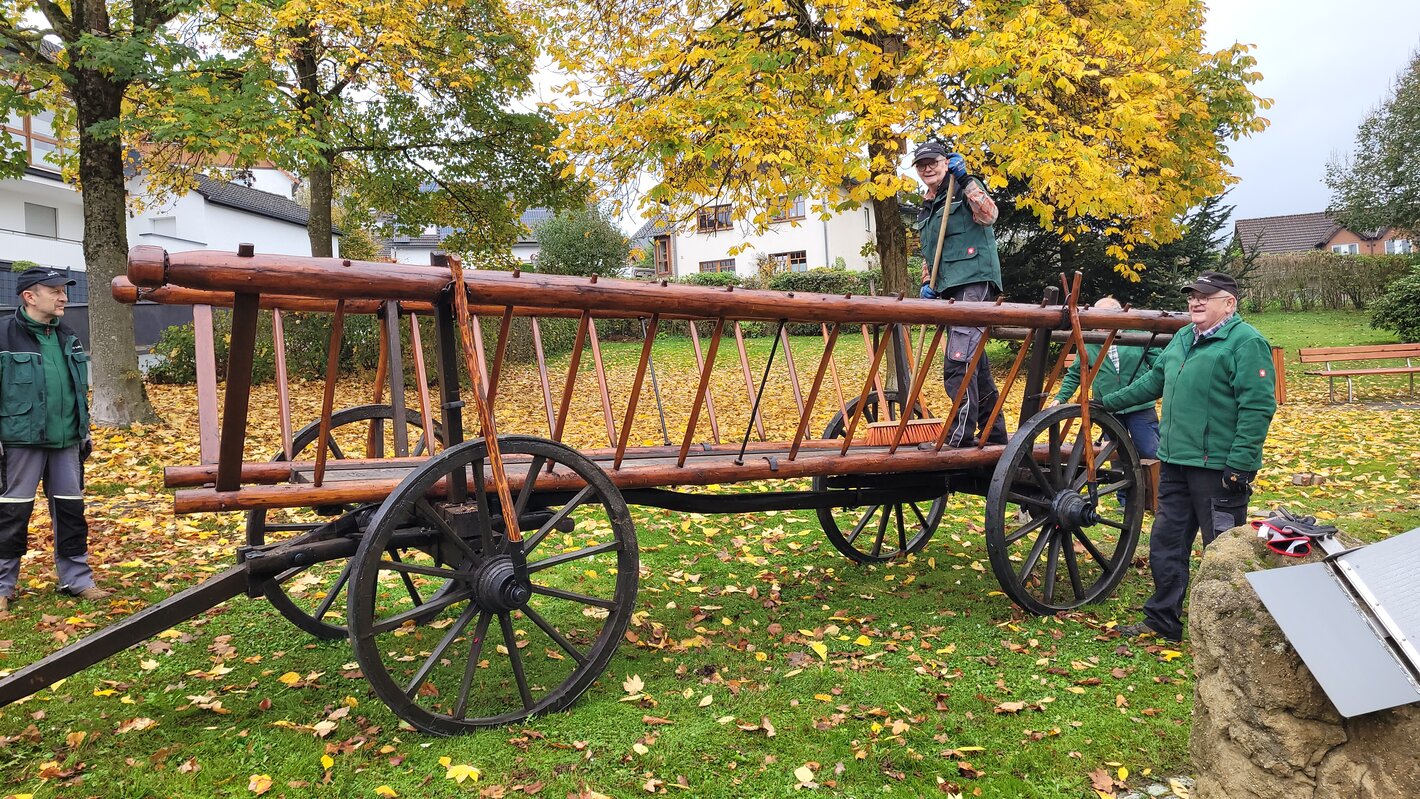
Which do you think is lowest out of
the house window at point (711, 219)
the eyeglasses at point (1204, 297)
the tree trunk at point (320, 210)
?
the eyeglasses at point (1204, 297)

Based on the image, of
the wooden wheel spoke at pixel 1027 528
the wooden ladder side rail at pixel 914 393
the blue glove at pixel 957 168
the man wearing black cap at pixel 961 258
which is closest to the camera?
the wooden ladder side rail at pixel 914 393

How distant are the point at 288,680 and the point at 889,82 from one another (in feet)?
26.3

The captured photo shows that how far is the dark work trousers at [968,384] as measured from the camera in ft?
15.0

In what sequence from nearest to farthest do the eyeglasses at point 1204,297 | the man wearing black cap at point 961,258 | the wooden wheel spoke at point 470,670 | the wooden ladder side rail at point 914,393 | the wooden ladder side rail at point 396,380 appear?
1. the wooden wheel spoke at point 470,670
2. the wooden ladder side rail at point 396,380
3. the eyeglasses at point 1204,297
4. the wooden ladder side rail at point 914,393
5. the man wearing black cap at point 961,258

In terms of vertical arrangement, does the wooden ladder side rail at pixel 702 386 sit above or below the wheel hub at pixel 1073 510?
above

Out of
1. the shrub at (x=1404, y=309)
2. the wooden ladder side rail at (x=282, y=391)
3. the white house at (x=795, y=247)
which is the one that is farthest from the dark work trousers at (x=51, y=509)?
the white house at (x=795, y=247)

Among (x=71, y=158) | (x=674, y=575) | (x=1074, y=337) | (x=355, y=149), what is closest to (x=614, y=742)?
(x=674, y=575)

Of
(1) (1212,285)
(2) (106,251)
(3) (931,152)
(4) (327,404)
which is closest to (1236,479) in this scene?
(1) (1212,285)

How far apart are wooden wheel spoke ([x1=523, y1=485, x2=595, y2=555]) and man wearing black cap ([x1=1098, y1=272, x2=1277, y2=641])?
9.34 feet

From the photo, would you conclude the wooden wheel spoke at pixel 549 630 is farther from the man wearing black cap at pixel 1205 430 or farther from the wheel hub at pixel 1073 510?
the man wearing black cap at pixel 1205 430

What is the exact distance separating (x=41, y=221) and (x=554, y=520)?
Answer: 3276cm

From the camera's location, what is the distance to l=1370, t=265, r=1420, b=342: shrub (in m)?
15.3

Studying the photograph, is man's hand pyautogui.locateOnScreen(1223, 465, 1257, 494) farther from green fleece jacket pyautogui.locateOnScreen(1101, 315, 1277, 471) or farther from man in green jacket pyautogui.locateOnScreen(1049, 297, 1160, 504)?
man in green jacket pyautogui.locateOnScreen(1049, 297, 1160, 504)

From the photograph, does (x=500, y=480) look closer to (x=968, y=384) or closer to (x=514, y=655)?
(x=514, y=655)
